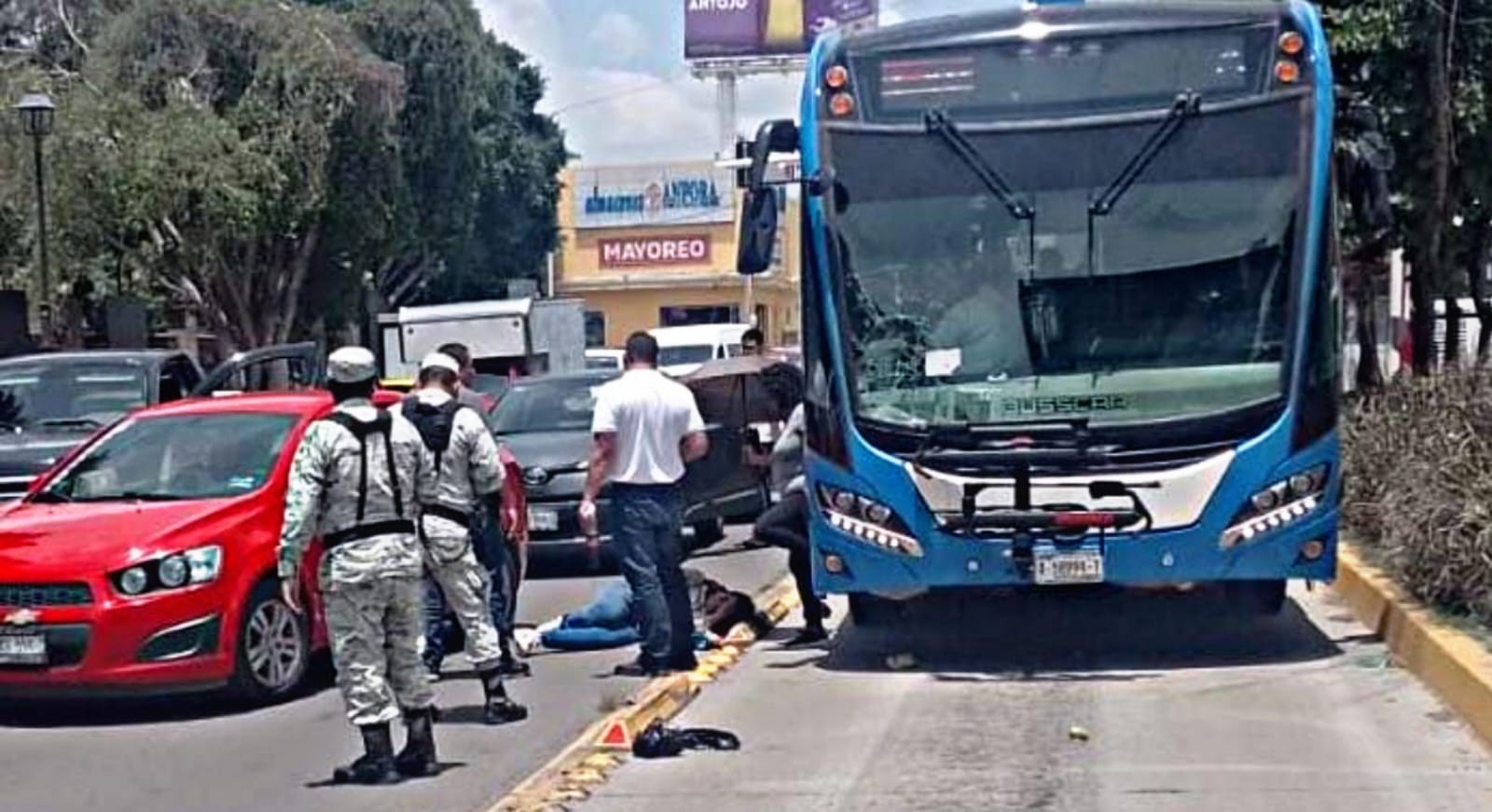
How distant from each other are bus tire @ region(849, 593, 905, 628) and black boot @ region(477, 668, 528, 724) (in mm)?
2361

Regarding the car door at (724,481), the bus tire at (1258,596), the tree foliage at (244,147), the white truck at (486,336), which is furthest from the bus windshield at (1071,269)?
the tree foliage at (244,147)

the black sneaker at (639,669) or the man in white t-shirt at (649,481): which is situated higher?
the man in white t-shirt at (649,481)

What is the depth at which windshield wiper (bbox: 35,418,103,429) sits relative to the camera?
61.4 ft

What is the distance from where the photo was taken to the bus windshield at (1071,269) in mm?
12102

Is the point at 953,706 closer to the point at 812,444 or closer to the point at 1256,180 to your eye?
the point at 812,444

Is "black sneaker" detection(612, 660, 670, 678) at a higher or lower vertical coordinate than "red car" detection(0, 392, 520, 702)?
lower

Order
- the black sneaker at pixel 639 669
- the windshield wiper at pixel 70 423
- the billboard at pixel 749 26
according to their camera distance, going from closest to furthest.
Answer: the black sneaker at pixel 639 669 → the windshield wiper at pixel 70 423 → the billboard at pixel 749 26

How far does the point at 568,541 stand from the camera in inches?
722

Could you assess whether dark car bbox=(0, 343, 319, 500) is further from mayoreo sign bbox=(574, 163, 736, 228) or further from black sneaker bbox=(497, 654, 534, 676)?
mayoreo sign bbox=(574, 163, 736, 228)

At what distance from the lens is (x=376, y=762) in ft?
31.4

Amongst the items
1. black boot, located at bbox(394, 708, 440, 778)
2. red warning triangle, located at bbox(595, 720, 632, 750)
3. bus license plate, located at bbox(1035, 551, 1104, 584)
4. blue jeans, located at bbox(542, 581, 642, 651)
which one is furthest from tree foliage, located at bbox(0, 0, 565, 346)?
black boot, located at bbox(394, 708, 440, 778)

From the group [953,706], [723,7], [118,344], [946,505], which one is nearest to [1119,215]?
[946,505]

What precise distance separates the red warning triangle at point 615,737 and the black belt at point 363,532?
1.35 metres

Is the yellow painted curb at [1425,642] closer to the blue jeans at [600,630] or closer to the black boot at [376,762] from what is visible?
the blue jeans at [600,630]
